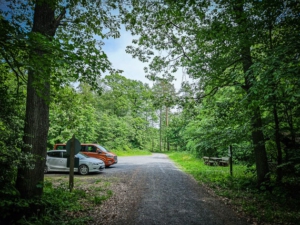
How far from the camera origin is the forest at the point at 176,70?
12.3ft

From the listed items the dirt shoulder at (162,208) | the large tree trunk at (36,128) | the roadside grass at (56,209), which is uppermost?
the large tree trunk at (36,128)

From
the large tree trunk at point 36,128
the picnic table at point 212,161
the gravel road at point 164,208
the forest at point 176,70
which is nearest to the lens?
the forest at point 176,70

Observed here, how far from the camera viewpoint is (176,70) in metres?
9.04

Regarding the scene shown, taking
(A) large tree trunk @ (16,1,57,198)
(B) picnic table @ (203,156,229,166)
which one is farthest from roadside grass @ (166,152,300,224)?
(B) picnic table @ (203,156,229,166)

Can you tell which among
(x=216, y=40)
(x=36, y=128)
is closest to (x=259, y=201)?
(x=216, y=40)

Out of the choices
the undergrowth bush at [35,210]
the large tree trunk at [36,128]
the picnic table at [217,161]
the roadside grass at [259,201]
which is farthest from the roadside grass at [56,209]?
the picnic table at [217,161]

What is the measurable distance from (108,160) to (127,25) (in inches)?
423

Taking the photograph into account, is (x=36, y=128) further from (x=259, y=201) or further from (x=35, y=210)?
(x=259, y=201)

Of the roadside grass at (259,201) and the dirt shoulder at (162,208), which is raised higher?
the dirt shoulder at (162,208)

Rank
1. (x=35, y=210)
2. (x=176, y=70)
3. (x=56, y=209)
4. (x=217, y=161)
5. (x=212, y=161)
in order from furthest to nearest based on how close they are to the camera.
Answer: (x=212, y=161) < (x=217, y=161) < (x=176, y=70) < (x=56, y=209) < (x=35, y=210)

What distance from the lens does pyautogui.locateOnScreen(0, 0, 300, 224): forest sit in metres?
3.76

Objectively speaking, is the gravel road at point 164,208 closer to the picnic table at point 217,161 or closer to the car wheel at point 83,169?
the car wheel at point 83,169

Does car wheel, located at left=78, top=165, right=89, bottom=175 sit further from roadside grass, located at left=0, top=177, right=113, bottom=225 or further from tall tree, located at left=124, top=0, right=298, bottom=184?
tall tree, located at left=124, top=0, right=298, bottom=184

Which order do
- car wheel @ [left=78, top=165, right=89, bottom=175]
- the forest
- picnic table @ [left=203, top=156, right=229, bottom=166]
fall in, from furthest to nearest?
picnic table @ [left=203, top=156, right=229, bottom=166] → car wheel @ [left=78, top=165, right=89, bottom=175] → the forest
